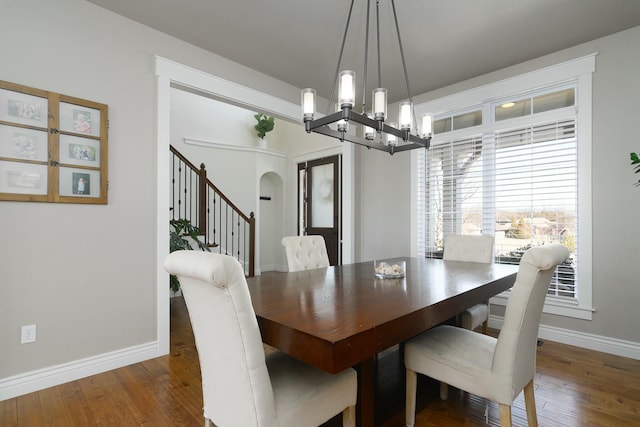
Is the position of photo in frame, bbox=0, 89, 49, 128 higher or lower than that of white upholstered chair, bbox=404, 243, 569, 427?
higher

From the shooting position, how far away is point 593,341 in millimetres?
2809

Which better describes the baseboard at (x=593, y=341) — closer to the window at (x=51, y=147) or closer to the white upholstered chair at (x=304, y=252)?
the white upholstered chair at (x=304, y=252)

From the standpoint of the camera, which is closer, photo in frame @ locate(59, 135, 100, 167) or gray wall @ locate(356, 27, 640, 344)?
photo in frame @ locate(59, 135, 100, 167)

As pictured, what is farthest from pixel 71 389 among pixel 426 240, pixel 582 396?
pixel 426 240

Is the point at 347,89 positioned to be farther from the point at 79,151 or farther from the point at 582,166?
the point at 582,166

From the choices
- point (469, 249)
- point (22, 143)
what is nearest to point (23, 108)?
point (22, 143)

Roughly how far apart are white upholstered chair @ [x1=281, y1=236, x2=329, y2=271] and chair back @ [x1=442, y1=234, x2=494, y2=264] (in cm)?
126

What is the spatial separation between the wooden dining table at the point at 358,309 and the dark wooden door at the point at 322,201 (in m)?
3.38

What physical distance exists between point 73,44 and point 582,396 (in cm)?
425

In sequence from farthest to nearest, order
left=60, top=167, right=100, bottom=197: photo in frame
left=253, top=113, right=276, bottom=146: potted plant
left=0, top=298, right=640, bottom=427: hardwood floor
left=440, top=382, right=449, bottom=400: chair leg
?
left=253, top=113, right=276, bottom=146: potted plant, left=60, top=167, right=100, bottom=197: photo in frame, left=440, top=382, right=449, bottom=400: chair leg, left=0, top=298, right=640, bottom=427: hardwood floor

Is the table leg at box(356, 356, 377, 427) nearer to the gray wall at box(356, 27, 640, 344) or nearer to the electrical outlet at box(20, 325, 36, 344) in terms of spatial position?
the electrical outlet at box(20, 325, 36, 344)

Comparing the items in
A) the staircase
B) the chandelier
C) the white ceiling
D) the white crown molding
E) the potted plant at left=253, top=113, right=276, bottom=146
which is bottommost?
the staircase

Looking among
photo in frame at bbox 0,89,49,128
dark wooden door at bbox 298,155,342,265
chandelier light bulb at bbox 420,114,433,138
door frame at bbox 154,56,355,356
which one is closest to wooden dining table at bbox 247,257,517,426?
chandelier light bulb at bbox 420,114,433,138

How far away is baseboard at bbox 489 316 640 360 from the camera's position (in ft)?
8.66
